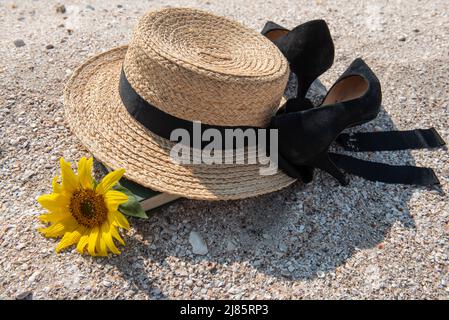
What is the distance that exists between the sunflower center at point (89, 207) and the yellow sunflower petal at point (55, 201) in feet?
0.11

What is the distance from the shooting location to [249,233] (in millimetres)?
2312

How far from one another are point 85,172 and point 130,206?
0.26m

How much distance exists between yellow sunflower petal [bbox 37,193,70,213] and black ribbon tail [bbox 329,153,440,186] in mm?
1465

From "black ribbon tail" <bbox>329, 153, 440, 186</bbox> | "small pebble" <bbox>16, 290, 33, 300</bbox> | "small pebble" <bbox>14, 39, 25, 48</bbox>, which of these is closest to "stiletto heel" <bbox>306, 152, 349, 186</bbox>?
"black ribbon tail" <bbox>329, 153, 440, 186</bbox>

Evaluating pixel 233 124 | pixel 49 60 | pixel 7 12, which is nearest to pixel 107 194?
pixel 233 124

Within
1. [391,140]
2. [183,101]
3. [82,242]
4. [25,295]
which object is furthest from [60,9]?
[391,140]

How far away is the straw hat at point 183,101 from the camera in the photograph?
212 centimetres

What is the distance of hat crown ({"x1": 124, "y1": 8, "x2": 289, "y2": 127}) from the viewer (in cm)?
210

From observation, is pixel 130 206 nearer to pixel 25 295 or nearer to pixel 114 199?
pixel 114 199

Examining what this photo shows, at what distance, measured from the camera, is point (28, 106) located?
9.64ft

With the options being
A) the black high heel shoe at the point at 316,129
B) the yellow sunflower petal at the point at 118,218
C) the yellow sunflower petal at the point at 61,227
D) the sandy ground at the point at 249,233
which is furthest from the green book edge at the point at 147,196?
the black high heel shoe at the point at 316,129

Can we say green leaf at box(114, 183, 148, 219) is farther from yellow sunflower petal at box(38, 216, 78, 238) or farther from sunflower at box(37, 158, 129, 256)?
yellow sunflower petal at box(38, 216, 78, 238)
